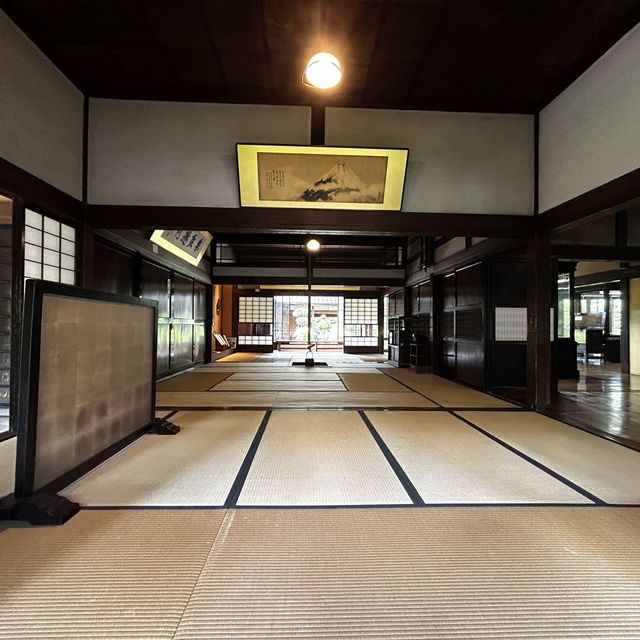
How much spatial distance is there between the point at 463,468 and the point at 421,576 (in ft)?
3.59

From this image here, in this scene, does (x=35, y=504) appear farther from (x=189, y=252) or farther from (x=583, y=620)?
(x=189, y=252)

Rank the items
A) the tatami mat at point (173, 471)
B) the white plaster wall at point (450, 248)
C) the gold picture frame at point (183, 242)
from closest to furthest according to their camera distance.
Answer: the tatami mat at point (173, 471) < the gold picture frame at point (183, 242) < the white plaster wall at point (450, 248)

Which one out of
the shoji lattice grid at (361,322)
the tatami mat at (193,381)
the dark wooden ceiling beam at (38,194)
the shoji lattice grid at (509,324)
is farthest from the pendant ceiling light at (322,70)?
the shoji lattice grid at (361,322)

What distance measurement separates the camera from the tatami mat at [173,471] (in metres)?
1.84

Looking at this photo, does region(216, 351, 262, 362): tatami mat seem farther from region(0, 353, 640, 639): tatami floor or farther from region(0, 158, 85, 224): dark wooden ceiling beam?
region(0, 353, 640, 639): tatami floor

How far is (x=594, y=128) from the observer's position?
3.09 meters

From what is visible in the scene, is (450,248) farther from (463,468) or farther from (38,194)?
(38,194)

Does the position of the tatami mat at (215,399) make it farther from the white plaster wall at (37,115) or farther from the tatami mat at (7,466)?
the white plaster wall at (37,115)

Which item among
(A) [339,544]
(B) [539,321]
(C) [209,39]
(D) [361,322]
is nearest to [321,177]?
(C) [209,39]

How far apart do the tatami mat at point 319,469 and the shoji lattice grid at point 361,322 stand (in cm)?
910

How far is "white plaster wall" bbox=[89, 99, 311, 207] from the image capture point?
3.69 meters

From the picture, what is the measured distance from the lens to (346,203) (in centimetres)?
386

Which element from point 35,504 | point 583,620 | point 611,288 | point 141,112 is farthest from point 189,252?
point 611,288

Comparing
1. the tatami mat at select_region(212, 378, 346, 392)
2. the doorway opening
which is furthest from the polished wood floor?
the doorway opening
